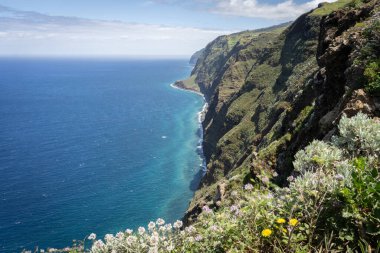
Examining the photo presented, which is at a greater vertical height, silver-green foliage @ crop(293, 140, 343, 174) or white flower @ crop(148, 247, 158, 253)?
silver-green foliage @ crop(293, 140, 343, 174)

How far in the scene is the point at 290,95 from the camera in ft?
234

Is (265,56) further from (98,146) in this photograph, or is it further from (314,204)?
(314,204)

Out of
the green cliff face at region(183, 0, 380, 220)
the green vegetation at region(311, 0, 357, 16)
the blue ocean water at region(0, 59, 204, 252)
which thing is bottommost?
the blue ocean water at region(0, 59, 204, 252)

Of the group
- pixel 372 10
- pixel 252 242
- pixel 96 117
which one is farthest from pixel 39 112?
pixel 252 242

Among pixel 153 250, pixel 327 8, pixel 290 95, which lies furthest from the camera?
pixel 327 8

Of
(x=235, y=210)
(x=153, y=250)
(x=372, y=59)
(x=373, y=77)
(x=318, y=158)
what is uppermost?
(x=372, y=59)

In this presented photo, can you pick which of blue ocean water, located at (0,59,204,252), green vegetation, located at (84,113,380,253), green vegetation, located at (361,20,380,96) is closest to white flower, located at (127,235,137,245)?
green vegetation, located at (84,113,380,253)

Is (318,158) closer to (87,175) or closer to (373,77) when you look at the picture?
(373,77)

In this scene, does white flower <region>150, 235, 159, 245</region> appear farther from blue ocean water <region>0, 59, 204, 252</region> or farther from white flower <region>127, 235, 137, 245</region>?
blue ocean water <region>0, 59, 204, 252</region>

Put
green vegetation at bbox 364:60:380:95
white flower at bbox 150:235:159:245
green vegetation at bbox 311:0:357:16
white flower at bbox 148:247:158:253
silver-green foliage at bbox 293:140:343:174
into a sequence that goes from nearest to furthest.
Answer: white flower at bbox 148:247:158:253 → white flower at bbox 150:235:159:245 → silver-green foliage at bbox 293:140:343:174 → green vegetation at bbox 364:60:380:95 → green vegetation at bbox 311:0:357:16

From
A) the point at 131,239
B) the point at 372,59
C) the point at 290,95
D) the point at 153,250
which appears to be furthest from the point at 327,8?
the point at 153,250

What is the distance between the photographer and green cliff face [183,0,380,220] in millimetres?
17466

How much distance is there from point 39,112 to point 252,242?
8119 inches

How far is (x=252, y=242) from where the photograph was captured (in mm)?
6156
